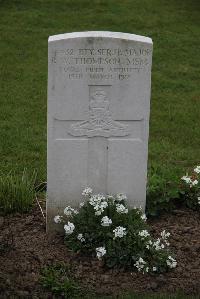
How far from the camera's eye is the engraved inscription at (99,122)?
5.66 meters

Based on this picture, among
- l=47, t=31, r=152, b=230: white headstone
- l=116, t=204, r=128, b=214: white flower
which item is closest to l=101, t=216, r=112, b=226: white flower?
l=116, t=204, r=128, b=214: white flower

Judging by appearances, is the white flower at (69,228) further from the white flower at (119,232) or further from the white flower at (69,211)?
the white flower at (119,232)

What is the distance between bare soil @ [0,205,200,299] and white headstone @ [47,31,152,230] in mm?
298

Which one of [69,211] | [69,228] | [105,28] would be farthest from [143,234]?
[105,28]

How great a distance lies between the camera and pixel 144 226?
18.6 feet

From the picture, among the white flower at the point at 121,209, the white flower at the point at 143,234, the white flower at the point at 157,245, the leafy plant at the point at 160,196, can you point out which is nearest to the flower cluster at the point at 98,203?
the white flower at the point at 121,209

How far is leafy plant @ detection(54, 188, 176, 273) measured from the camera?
17.7 ft

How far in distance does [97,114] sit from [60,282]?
1.44 metres

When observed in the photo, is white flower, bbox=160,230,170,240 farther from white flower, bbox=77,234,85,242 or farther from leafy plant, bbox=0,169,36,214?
leafy plant, bbox=0,169,36,214

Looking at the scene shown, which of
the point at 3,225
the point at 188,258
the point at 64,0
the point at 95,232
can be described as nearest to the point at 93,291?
the point at 95,232

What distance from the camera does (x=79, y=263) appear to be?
5.51m

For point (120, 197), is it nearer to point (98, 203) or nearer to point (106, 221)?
point (98, 203)

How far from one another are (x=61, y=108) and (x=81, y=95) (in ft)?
0.66

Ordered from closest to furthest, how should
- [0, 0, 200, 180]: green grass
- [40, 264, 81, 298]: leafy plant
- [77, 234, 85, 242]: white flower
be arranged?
[40, 264, 81, 298]: leafy plant → [77, 234, 85, 242]: white flower → [0, 0, 200, 180]: green grass
